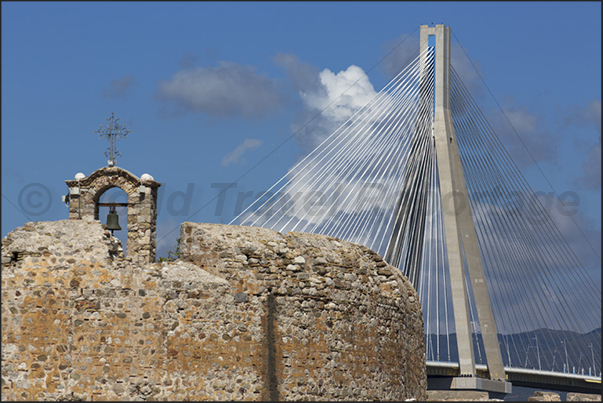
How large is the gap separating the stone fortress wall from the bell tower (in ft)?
6.86

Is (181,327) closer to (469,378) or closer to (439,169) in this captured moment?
(439,169)

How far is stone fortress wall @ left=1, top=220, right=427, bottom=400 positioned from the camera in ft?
32.9

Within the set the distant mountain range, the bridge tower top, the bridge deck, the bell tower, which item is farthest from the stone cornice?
the bridge deck

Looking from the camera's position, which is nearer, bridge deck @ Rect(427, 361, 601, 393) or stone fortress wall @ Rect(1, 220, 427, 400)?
stone fortress wall @ Rect(1, 220, 427, 400)

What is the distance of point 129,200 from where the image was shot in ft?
43.6

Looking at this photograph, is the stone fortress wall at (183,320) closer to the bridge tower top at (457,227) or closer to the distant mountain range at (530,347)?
the bridge tower top at (457,227)

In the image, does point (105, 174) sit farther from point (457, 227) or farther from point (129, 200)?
point (457, 227)

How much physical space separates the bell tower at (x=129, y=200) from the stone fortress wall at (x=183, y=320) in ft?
6.86

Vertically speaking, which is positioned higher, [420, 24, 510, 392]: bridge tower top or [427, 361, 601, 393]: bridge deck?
[420, 24, 510, 392]: bridge tower top

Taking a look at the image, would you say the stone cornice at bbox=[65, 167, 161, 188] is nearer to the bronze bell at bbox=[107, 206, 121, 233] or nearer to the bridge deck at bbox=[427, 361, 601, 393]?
the bronze bell at bbox=[107, 206, 121, 233]

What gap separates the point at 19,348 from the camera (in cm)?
998

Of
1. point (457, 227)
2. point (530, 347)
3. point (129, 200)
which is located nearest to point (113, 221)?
point (129, 200)

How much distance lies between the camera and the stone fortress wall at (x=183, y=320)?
1004cm

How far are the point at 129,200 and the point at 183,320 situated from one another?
3.46 meters
